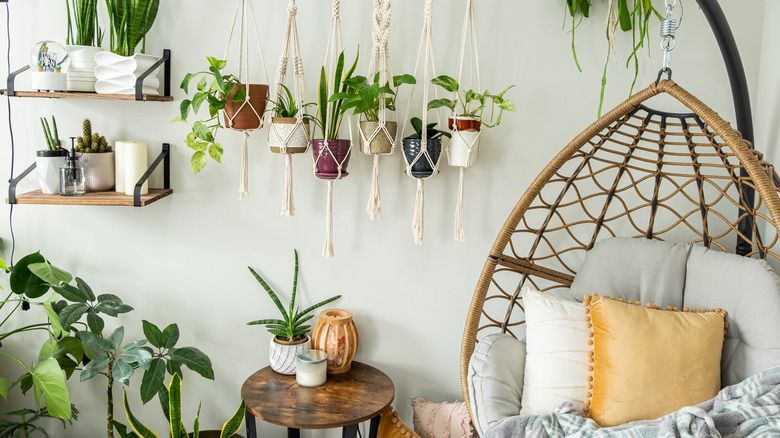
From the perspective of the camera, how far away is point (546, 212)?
7.13 feet

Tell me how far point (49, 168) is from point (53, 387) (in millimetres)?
626

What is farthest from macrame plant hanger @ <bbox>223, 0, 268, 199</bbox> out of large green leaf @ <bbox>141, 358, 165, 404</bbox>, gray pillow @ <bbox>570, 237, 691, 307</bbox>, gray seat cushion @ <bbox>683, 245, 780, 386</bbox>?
gray seat cushion @ <bbox>683, 245, 780, 386</bbox>

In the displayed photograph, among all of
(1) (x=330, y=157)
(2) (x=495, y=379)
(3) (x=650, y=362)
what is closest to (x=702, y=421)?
(3) (x=650, y=362)

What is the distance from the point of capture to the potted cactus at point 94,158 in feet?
6.35

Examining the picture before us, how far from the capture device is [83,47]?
6.17 feet

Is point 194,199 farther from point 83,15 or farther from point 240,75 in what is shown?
point 83,15

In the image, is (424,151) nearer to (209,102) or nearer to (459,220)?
(459,220)

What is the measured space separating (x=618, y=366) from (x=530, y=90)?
0.94m

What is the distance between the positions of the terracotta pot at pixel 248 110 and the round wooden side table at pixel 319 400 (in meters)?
0.80

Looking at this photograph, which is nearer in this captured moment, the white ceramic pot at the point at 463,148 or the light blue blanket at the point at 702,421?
the light blue blanket at the point at 702,421

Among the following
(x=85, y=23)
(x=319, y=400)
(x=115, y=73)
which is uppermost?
(x=85, y=23)

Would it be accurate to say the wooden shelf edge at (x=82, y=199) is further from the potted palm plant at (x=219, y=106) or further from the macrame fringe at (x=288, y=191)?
the macrame fringe at (x=288, y=191)

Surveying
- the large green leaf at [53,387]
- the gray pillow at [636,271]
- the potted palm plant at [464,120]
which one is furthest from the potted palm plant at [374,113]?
the large green leaf at [53,387]

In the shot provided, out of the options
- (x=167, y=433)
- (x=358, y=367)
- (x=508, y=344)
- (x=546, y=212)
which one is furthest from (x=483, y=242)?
(x=167, y=433)
